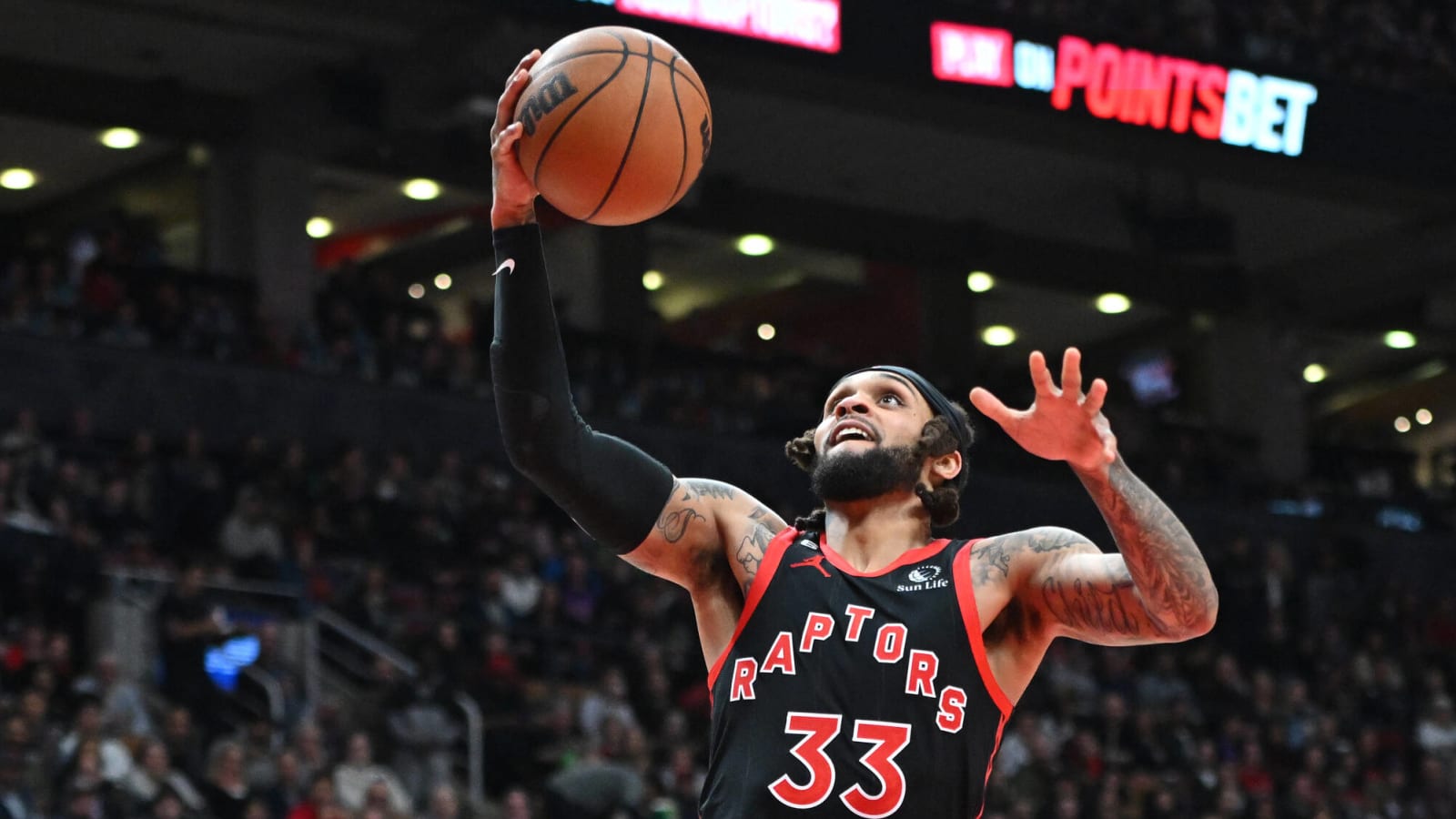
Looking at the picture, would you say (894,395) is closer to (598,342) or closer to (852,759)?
(852,759)

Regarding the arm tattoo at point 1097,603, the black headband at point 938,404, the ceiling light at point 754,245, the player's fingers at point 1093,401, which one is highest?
the ceiling light at point 754,245

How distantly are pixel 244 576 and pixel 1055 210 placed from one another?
592 inches

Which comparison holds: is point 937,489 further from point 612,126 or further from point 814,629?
point 612,126

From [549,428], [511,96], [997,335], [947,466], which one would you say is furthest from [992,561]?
[997,335]

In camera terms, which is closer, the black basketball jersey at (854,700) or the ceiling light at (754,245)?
the black basketball jersey at (854,700)

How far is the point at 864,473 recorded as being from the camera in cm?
479

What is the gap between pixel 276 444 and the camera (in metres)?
19.5

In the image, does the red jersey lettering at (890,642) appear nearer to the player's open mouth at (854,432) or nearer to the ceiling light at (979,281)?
the player's open mouth at (854,432)

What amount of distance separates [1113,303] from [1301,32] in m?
6.90

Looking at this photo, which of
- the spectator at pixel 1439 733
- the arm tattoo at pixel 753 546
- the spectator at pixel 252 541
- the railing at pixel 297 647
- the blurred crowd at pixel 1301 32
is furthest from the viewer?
the blurred crowd at pixel 1301 32

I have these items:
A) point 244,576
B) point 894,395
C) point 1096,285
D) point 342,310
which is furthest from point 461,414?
point 894,395

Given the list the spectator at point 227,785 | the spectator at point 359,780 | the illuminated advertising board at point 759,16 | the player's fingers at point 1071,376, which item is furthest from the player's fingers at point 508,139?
the illuminated advertising board at point 759,16

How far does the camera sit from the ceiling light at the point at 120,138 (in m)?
24.0

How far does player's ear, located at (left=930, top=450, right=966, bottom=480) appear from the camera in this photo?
4945mm
